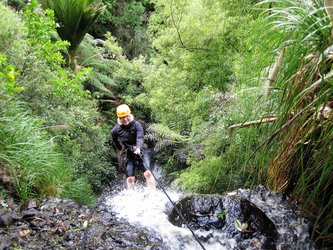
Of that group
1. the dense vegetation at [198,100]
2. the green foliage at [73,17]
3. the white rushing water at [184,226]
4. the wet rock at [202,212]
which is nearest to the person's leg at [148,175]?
the white rushing water at [184,226]

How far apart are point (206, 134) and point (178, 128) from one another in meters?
2.08

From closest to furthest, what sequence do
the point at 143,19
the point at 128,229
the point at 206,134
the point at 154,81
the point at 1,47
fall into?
1. the point at 128,229
2. the point at 1,47
3. the point at 206,134
4. the point at 154,81
5. the point at 143,19

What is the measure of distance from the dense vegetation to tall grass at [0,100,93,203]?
0.6 inches

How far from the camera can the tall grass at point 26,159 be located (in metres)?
3.63

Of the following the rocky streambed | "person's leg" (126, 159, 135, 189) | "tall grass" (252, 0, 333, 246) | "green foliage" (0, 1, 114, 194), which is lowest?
"person's leg" (126, 159, 135, 189)

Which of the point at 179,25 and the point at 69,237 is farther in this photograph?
the point at 179,25

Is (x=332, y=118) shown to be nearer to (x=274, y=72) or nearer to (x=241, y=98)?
(x=274, y=72)

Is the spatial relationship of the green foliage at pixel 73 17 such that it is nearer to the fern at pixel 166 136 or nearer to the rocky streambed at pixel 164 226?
the fern at pixel 166 136

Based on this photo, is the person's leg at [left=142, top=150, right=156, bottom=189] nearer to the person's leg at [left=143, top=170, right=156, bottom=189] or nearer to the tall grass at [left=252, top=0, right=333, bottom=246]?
the person's leg at [left=143, top=170, right=156, bottom=189]

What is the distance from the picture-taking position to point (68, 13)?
8.39 meters

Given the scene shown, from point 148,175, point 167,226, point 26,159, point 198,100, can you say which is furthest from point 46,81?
point 167,226

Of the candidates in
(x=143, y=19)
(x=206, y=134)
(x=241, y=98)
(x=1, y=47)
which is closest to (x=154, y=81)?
(x=206, y=134)

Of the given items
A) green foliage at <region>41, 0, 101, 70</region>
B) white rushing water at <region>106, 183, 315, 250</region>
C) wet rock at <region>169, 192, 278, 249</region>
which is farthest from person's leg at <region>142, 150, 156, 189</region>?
green foliage at <region>41, 0, 101, 70</region>

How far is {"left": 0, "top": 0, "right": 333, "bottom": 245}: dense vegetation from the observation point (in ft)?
6.33
